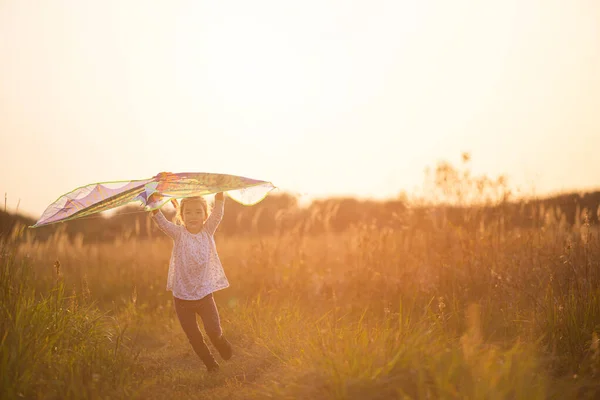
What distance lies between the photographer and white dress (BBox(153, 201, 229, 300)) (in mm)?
5340

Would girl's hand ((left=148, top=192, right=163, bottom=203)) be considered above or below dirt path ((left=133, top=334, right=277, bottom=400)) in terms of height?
above

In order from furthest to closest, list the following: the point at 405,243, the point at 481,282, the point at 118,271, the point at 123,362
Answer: the point at 118,271 → the point at 405,243 → the point at 481,282 → the point at 123,362

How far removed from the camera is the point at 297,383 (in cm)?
405

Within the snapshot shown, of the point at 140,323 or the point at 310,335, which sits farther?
the point at 140,323

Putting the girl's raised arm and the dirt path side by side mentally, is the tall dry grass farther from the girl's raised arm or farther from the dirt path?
the girl's raised arm

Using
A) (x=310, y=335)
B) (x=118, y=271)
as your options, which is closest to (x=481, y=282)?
(x=310, y=335)

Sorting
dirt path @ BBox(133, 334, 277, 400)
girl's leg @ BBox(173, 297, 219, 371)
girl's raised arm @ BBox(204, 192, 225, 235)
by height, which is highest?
girl's raised arm @ BBox(204, 192, 225, 235)

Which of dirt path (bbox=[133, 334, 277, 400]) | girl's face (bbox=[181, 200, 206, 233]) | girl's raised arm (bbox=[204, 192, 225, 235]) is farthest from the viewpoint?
girl's raised arm (bbox=[204, 192, 225, 235])

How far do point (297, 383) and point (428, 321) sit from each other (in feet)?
7.81

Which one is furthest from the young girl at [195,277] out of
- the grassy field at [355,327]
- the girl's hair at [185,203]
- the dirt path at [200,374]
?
the grassy field at [355,327]

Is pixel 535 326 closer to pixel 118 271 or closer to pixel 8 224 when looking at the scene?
pixel 8 224

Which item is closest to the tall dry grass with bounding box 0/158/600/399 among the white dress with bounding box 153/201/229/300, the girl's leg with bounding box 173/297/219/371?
the girl's leg with bounding box 173/297/219/371

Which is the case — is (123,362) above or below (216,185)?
below

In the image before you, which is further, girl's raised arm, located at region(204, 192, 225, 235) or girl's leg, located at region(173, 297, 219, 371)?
girl's raised arm, located at region(204, 192, 225, 235)
